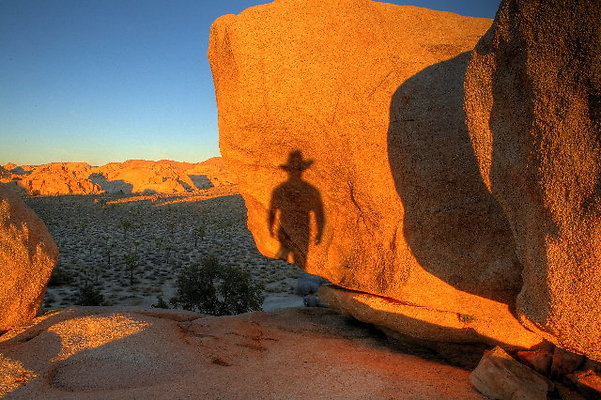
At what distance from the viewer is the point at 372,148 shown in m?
4.89

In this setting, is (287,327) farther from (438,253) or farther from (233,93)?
(233,93)

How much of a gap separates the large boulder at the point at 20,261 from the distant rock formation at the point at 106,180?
35339 millimetres

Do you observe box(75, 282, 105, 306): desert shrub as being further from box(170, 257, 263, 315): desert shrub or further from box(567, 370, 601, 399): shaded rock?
box(567, 370, 601, 399): shaded rock

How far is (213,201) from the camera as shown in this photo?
32656 mm

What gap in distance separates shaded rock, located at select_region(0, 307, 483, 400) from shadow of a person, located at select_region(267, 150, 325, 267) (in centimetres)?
146

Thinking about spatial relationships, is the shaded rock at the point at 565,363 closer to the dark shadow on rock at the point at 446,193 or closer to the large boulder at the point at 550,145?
Answer: the dark shadow on rock at the point at 446,193

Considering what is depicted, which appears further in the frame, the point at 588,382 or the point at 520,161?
the point at 588,382


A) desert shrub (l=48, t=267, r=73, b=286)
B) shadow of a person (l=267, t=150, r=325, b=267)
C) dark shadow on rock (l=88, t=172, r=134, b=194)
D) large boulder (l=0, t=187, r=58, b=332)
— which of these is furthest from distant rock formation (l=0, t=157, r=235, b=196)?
large boulder (l=0, t=187, r=58, b=332)

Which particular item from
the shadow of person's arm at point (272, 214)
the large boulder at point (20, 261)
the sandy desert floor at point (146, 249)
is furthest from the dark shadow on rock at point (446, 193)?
the sandy desert floor at point (146, 249)

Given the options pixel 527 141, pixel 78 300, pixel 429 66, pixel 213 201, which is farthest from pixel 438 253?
pixel 213 201

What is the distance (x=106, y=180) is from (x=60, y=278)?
56471 mm

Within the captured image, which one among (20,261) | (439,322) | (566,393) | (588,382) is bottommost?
(566,393)

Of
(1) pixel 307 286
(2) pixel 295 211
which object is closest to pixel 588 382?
(2) pixel 295 211

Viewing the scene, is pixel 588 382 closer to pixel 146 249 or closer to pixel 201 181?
pixel 146 249
